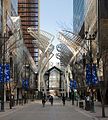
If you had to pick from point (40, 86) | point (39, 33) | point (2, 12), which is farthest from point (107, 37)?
point (40, 86)

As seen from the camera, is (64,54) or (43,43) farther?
(43,43)

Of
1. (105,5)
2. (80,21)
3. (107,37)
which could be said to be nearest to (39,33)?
(80,21)

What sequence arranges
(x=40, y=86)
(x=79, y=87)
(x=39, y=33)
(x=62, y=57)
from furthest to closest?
(x=40, y=86), (x=39, y=33), (x=62, y=57), (x=79, y=87)

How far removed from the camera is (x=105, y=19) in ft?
256

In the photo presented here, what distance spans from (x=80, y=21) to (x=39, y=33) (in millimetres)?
37090

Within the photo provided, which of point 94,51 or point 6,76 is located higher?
point 94,51

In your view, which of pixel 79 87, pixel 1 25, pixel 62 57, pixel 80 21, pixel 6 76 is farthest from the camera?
pixel 62 57

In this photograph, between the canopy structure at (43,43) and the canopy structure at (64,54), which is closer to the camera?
the canopy structure at (64,54)

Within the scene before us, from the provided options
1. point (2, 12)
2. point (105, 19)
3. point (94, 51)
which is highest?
point (2, 12)

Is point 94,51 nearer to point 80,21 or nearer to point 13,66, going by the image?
point 13,66

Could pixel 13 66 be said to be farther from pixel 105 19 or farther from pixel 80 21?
pixel 105 19

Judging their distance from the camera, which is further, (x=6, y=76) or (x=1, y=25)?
(x=1, y=25)

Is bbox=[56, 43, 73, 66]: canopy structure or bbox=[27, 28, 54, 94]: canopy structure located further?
bbox=[27, 28, 54, 94]: canopy structure

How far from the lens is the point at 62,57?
14200cm
